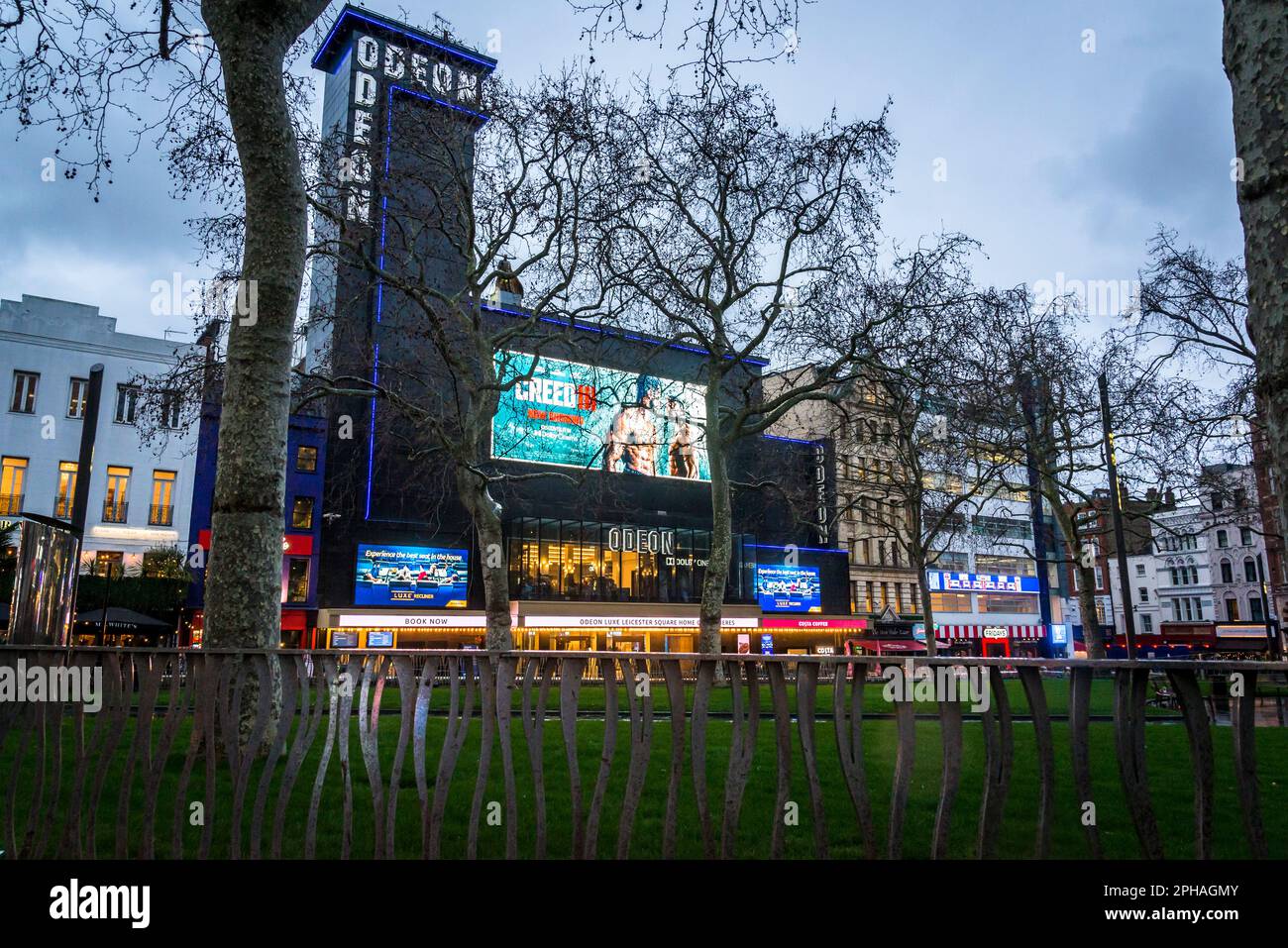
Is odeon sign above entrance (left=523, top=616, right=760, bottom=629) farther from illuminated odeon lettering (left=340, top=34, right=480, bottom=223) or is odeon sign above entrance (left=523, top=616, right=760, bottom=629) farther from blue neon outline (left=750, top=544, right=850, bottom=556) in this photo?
illuminated odeon lettering (left=340, top=34, right=480, bottom=223)

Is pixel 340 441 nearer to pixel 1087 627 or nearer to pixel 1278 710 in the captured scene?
pixel 1087 627

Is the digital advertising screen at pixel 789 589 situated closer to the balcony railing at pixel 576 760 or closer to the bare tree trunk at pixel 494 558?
the bare tree trunk at pixel 494 558

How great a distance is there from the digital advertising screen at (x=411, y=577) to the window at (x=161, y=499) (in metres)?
8.87

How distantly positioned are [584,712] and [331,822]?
10.5m

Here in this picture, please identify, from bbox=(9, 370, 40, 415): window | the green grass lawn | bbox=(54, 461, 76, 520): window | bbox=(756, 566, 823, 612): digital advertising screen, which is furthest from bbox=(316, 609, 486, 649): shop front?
the green grass lawn

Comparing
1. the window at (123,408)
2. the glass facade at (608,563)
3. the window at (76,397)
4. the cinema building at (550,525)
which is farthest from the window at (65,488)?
the glass facade at (608,563)

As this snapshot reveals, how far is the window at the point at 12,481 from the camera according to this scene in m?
32.0

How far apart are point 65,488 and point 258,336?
32439 millimetres

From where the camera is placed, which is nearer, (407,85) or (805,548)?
(407,85)

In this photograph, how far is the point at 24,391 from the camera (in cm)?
3359

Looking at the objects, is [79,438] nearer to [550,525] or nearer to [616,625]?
[550,525]

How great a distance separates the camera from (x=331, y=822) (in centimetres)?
545

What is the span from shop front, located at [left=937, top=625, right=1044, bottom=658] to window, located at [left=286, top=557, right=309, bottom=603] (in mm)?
46327

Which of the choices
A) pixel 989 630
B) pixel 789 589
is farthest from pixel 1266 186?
pixel 989 630
